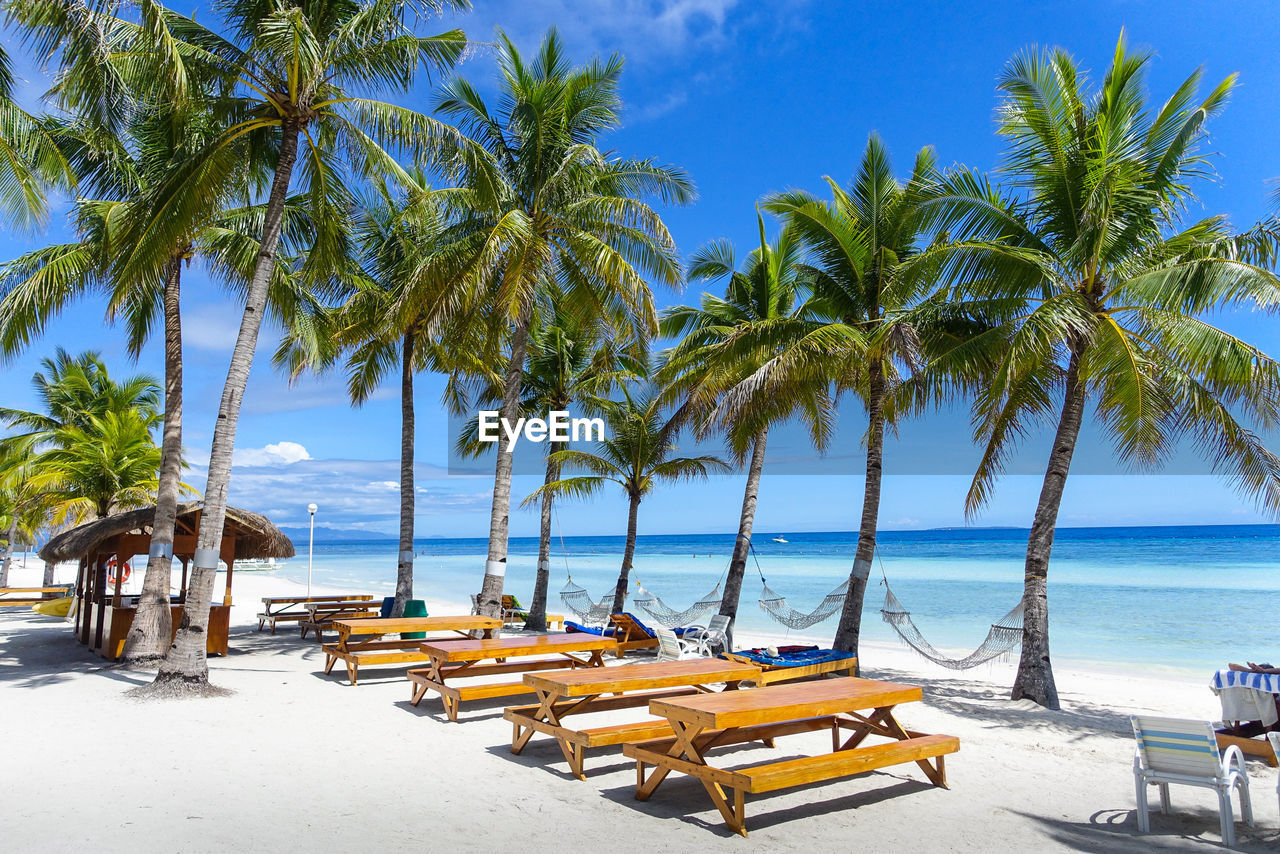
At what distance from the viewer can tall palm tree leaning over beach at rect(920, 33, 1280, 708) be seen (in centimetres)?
762

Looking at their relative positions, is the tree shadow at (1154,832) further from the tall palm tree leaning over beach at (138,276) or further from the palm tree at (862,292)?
the tall palm tree leaning over beach at (138,276)

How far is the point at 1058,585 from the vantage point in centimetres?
3653

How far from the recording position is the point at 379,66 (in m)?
8.62

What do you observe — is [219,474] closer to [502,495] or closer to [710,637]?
[502,495]

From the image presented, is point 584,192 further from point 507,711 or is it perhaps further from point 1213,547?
point 1213,547

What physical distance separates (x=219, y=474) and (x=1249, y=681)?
28.4ft

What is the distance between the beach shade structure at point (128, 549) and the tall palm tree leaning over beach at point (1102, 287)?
356 inches

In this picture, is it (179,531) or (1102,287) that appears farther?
(179,531)

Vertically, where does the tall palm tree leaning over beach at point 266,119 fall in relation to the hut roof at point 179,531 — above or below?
above

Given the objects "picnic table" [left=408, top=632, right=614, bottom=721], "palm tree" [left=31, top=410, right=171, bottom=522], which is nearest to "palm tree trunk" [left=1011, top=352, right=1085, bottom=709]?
"picnic table" [left=408, top=632, right=614, bottom=721]

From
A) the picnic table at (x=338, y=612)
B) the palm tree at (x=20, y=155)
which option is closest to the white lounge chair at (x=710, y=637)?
the picnic table at (x=338, y=612)

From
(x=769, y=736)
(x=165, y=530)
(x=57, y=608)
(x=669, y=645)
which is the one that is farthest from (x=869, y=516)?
(x=57, y=608)

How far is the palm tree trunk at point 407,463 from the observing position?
13211 mm

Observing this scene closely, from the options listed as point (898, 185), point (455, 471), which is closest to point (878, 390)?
point (898, 185)
